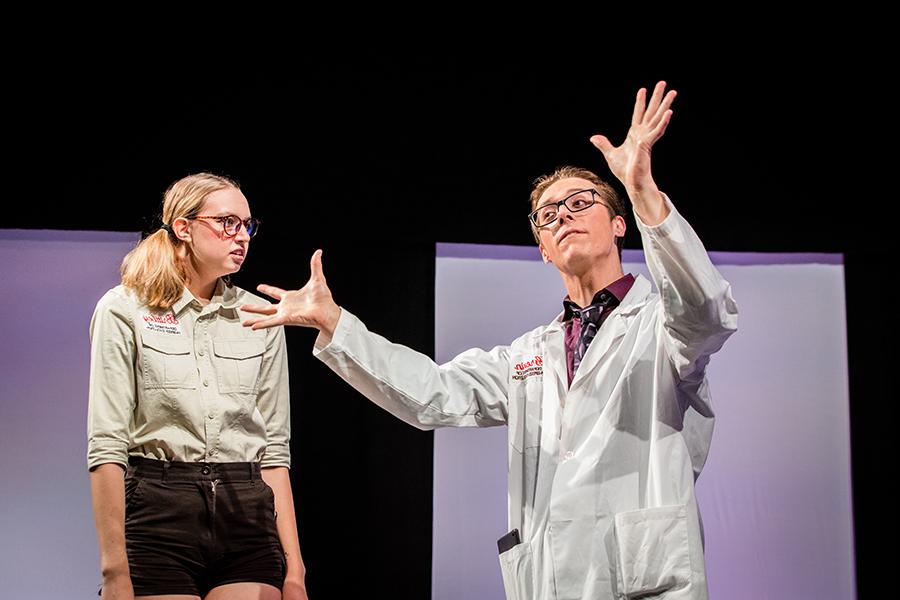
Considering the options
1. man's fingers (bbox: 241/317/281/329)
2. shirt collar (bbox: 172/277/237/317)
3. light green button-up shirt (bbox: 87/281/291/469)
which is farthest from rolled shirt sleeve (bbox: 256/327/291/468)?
man's fingers (bbox: 241/317/281/329)

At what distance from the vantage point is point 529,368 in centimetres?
245

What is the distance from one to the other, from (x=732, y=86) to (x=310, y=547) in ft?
8.69

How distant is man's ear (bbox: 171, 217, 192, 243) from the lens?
7.70 ft

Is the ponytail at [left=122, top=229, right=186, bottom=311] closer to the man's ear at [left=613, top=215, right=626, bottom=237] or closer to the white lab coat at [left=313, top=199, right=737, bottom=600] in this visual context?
the white lab coat at [left=313, top=199, right=737, bottom=600]

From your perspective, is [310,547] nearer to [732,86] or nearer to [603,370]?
[603,370]

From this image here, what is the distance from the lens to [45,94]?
11.8 ft

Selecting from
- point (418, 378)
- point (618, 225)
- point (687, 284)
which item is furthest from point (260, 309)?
point (618, 225)

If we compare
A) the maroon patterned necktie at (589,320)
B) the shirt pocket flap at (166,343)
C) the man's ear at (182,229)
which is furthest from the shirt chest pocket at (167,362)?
the maroon patterned necktie at (589,320)

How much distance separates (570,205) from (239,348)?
3.21 ft

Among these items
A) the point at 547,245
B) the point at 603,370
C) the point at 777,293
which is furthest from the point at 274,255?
the point at 777,293

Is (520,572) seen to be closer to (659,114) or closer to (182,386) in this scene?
(182,386)

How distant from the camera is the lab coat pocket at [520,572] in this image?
7.21 ft

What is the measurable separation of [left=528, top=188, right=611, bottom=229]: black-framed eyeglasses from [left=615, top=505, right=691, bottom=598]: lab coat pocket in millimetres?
881

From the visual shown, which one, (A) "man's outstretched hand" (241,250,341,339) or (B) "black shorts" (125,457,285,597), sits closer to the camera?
(B) "black shorts" (125,457,285,597)
